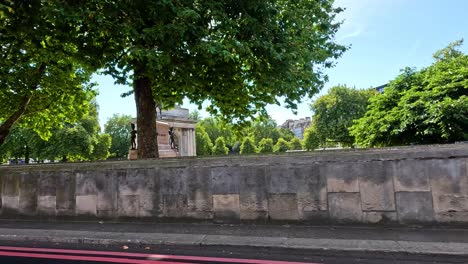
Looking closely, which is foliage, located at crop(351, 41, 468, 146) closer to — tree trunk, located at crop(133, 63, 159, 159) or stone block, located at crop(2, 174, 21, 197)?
tree trunk, located at crop(133, 63, 159, 159)

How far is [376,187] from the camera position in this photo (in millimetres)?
6395

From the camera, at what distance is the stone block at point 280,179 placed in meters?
6.82

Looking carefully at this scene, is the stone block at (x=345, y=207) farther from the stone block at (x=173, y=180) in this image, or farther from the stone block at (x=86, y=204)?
the stone block at (x=86, y=204)

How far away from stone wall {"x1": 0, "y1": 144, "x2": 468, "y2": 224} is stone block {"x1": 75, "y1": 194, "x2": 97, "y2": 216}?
2 cm

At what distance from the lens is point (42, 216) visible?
8.12 meters

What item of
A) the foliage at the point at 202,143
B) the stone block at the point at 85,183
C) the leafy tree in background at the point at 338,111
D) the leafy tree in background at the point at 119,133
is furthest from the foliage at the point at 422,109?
the leafy tree in background at the point at 119,133

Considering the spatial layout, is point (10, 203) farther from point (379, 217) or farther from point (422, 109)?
point (422, 109)

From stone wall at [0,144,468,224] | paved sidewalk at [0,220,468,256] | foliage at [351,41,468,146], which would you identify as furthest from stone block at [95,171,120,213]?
foliage at [351,41,468,146]

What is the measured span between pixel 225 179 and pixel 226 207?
1.92 ft

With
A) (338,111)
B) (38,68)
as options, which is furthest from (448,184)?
(338,111)

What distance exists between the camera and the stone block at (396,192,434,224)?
20.1 feet

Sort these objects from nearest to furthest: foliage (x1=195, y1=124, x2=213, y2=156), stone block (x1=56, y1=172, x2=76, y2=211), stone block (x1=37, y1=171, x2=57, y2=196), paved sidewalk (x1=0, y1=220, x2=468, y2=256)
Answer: paved sidewalk (x1=0, y1=220, x2=468, y2=256)
stone block (x1=56, y1=172, x2=76, y2=211)
stone block (x1=37, y1=171, x2=57, y2=196)
foliage (x1=195, y1=124, x2=213, y2=156)

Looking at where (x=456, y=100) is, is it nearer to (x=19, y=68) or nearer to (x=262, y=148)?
(x=19, y=68)

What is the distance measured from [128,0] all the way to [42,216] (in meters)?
5.55
